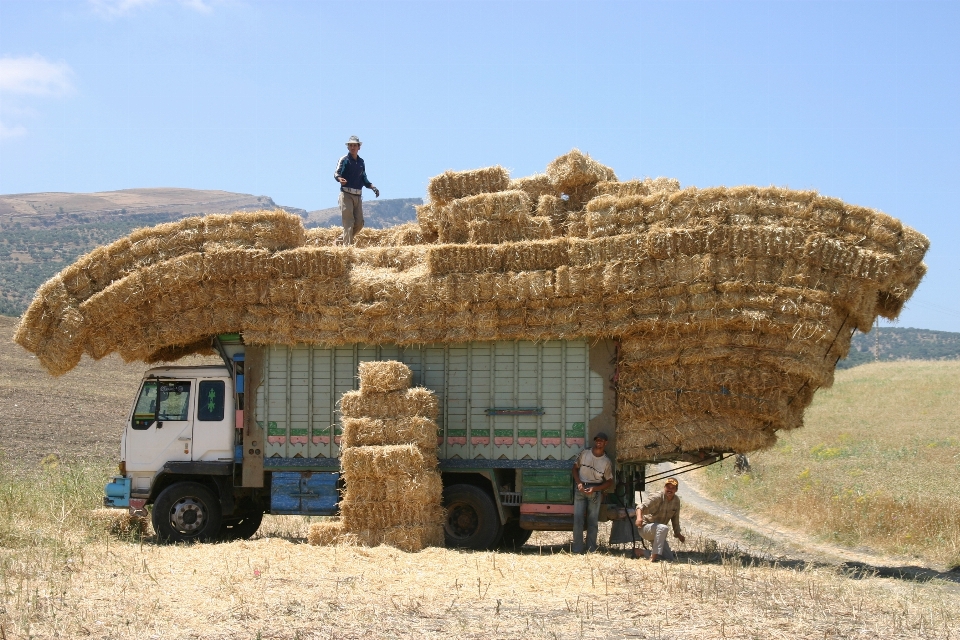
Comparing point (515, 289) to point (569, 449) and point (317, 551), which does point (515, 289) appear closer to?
point (569, 449)

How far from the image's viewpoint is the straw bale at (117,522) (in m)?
15.6

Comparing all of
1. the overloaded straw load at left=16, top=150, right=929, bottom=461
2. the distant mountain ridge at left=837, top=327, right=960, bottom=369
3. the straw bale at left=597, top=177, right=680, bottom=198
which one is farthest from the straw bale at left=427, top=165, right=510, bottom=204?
the distant mountain ridge at left=837, top=327, right=960, bottom=369

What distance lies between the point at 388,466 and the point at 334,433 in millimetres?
1989

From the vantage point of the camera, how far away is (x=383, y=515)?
44.5ft

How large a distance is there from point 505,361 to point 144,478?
600 cm

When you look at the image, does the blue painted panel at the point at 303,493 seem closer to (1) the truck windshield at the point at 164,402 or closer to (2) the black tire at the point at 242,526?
(2) the black tire at the point at 242,526

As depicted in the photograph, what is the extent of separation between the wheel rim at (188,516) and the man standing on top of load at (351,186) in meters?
5.01

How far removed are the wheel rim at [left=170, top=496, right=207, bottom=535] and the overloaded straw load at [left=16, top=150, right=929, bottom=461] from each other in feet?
8.12

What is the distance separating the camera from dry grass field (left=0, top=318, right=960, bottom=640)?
9.05 metres

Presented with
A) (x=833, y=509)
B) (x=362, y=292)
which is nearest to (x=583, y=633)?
(x=362, y=292)

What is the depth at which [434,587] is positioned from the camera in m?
11.0

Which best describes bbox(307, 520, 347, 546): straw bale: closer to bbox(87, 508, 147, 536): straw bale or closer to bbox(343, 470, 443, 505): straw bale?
bbox(343, 470, 443, 505): straw bale

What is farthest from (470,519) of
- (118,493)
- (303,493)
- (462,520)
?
(118,493)

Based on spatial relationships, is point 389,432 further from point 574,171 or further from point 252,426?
point 574,171
